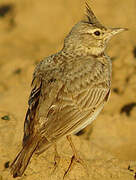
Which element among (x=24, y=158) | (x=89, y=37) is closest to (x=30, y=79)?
(x=89, y=37)

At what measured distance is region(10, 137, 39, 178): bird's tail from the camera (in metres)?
4.79

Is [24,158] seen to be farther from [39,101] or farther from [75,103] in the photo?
[75,103]

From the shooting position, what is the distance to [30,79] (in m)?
9.43

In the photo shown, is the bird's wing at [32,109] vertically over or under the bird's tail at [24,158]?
over

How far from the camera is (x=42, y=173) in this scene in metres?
5.36

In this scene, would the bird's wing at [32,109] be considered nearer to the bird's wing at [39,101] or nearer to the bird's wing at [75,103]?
the bird's wing at [39,101]

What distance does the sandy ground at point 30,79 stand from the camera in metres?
5.71

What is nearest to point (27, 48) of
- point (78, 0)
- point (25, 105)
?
point (78, 0)

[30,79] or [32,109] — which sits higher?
[30,79]

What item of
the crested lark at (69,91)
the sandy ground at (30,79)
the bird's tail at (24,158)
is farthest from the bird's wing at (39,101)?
the sandy ground at (30,79)

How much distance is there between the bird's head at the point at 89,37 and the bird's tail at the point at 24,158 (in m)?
1.79

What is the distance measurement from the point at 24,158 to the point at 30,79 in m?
4.73

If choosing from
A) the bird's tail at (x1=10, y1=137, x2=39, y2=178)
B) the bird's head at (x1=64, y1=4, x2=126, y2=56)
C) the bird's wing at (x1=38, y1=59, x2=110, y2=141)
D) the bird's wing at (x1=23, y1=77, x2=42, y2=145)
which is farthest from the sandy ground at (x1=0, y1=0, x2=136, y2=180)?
the bird's head at (x1=64, y1=4, x2=126, y2=56)

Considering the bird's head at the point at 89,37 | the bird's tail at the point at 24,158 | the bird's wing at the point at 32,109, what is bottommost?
the bird's tail at the point at 24,158
